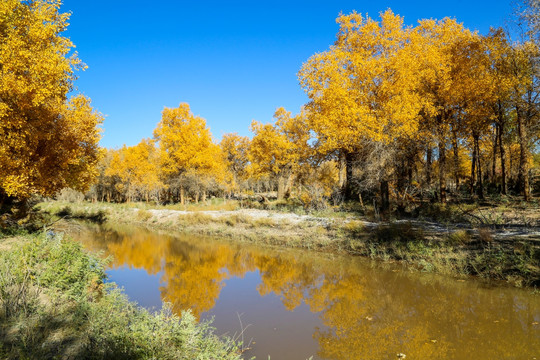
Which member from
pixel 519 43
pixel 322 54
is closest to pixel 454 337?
pixel 322 54

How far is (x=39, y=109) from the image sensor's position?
11.6 meters

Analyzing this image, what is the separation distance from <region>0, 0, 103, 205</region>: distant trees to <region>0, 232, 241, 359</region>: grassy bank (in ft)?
17.6

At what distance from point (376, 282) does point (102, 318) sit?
26.5 ft

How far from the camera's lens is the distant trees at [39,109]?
10477mm

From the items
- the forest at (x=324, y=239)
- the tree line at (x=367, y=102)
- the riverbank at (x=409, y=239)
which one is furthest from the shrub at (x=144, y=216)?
the tree line at (x=367, y=102)

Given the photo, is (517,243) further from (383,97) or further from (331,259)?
(383,97)

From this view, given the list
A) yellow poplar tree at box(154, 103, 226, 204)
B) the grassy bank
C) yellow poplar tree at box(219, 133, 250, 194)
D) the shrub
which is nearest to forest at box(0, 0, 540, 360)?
the grassy bank

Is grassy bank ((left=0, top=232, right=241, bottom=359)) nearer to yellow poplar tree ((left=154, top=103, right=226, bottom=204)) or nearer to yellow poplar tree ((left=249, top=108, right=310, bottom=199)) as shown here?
yellow poplar tree ((left=249, top=108, right=310, bottom=199))

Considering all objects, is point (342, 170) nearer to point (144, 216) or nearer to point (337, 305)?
point (337, 305)

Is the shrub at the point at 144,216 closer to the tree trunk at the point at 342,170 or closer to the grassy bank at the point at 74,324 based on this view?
the tree trunk at the point at 342,170

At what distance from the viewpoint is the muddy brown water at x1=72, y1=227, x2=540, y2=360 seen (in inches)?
252

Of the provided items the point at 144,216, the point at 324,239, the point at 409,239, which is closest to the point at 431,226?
the point at 409,239

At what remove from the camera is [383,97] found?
14867 mm

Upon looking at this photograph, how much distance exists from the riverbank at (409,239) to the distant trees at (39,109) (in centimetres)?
965
